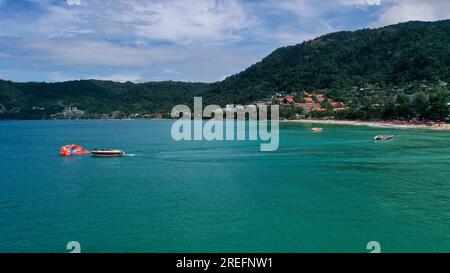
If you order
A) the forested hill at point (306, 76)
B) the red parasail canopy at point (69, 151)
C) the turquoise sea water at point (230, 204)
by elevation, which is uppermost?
the forested hill at point (306, 76)

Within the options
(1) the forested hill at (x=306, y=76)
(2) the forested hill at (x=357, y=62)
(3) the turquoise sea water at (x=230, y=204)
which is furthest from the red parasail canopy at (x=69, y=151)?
(2) the forested hill at (x=357, y=62)

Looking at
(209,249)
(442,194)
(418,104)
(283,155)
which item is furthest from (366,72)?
(209,249)

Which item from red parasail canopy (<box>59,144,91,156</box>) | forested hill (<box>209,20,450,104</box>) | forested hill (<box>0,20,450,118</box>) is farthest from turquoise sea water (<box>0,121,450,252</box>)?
forested hill (<box>209,20,450,104</box>)

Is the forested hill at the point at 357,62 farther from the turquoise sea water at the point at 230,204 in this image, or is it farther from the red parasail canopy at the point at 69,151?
the red parasail canopy at the point at 69,151

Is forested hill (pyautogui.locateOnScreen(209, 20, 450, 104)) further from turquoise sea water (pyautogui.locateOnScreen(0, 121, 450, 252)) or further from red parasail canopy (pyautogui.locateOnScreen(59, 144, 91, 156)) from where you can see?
red parasail canopy (pyautogui.locateOnScreen(59, 144, 91, 156))

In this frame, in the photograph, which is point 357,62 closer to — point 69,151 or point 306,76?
point 306,76

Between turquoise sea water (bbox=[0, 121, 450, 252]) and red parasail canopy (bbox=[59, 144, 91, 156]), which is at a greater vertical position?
red parasail canopy (bbox=[59, 144, 91, 156])
